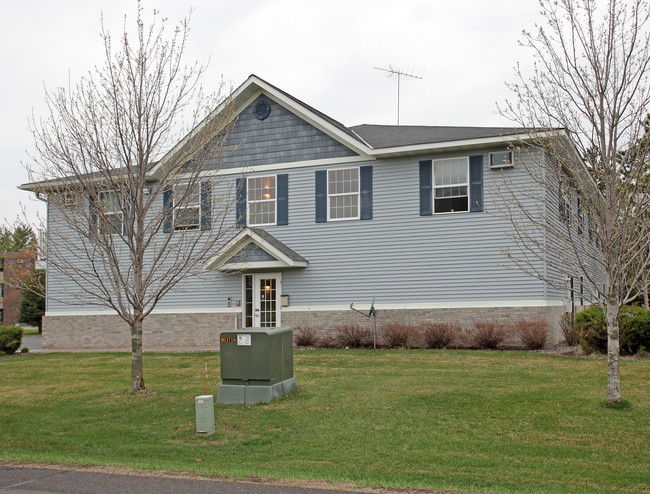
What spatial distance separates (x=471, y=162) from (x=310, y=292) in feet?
19.9

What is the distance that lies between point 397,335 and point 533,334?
11.8ft

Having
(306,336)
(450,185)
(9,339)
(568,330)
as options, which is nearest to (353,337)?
(306,336)

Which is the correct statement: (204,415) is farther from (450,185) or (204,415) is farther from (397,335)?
(450,185)

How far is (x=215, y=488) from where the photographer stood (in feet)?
19.7

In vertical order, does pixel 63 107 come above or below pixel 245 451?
above

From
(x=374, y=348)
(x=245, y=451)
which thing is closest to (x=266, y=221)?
(x=374, y=348)

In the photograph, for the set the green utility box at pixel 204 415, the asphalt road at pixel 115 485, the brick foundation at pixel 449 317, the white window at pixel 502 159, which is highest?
the white window at pixel 502 159

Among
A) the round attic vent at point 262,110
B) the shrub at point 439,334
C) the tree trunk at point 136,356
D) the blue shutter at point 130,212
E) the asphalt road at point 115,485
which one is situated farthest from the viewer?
the round attic vent at point 262,110

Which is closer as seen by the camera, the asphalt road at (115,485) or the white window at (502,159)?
the asphalt road at (115,485)

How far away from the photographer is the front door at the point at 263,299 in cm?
1989

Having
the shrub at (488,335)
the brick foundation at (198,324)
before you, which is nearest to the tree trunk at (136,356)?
the brick foundation at (198,324)

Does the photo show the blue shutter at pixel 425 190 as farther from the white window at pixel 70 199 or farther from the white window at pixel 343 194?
the white window at pixel 70 199

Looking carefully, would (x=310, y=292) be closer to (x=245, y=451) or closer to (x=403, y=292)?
(x=403, y=292)

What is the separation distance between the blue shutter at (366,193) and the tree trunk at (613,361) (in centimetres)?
1028
